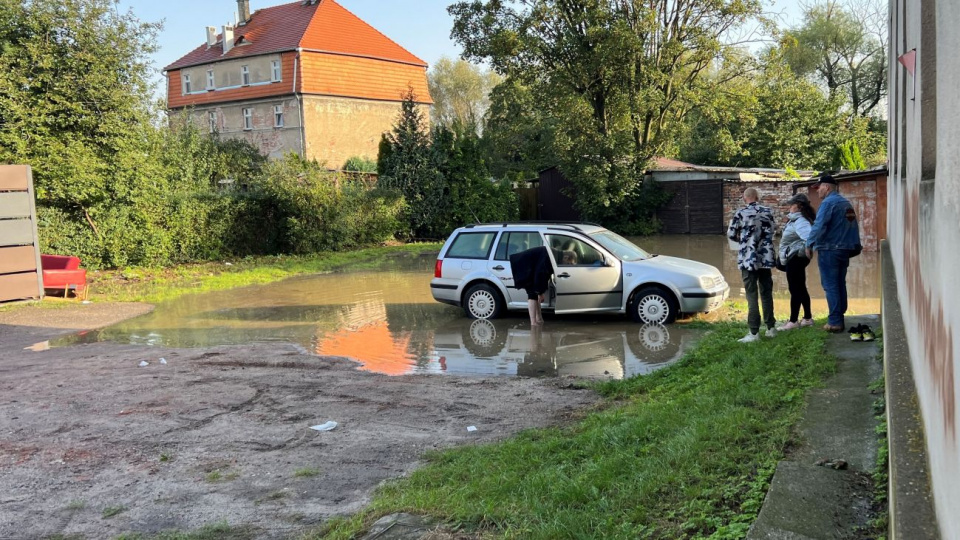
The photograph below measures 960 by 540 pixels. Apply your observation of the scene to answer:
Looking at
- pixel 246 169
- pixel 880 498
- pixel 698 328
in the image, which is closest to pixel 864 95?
pixel 246 169

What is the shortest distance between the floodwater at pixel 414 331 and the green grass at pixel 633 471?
2722 millimetres

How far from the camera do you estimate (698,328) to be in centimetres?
1134

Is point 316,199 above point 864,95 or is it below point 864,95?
below

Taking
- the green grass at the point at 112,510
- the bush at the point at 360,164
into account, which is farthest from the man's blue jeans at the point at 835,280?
the bush at the point at 360,164

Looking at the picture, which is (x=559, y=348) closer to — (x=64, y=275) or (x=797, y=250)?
(x=797, y=250)

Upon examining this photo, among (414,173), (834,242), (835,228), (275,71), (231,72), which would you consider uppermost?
(231,72)

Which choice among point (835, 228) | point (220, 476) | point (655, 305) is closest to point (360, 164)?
point (655, 305)

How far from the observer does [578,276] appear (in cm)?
1209

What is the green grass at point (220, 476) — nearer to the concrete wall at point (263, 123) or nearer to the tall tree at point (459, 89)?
the concrete wall at point (263, 123)

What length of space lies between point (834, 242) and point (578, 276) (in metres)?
4.29

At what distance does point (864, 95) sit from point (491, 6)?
31800 mm

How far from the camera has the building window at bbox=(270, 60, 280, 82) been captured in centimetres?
4691

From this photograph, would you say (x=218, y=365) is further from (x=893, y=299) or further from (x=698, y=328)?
(x=893, y=299)

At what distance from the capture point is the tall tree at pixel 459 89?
6500cm
